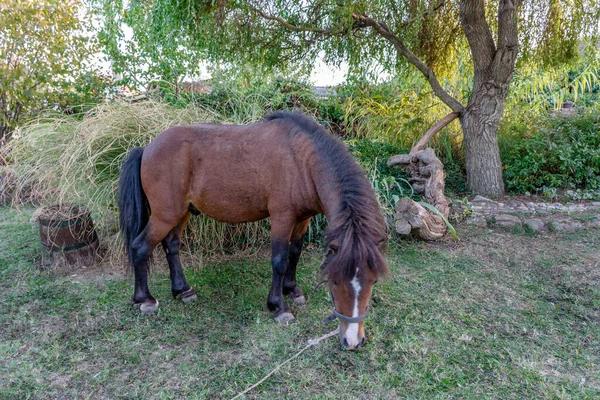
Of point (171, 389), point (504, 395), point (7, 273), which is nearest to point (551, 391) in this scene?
point (504, 395)

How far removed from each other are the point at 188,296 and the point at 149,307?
28 centimetres

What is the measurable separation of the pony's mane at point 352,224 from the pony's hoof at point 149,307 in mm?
1463

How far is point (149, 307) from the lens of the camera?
104 inches

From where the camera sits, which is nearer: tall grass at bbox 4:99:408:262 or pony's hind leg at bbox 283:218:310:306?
pony's hind leg at bbox 283:218:310:306

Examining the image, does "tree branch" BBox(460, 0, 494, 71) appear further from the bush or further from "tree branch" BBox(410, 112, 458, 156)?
the bush

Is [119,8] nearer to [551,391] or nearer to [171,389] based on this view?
[171,389]

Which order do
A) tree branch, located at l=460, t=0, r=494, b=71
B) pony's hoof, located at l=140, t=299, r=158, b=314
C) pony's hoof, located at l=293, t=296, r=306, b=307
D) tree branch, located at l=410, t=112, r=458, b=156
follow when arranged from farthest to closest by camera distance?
tree branch, located at l=410, t=112, r=458, b=156, tree branch, located at l=460, t=0, r=494, b=71, pony's hoof, located at l=293, t=296, r=306, b=307, pony's hoof, located at l=140, t=299, r=158, b=314

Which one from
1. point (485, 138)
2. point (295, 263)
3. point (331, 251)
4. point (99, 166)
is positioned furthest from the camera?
point (485, 138)

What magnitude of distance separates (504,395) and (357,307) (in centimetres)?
81

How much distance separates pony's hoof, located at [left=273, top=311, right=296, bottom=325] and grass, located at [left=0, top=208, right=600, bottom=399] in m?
0.06

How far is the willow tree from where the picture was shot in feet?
14.3

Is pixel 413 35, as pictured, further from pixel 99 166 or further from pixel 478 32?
pixel 99 166

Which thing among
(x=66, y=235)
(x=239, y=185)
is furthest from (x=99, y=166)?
(x=239, y=185)

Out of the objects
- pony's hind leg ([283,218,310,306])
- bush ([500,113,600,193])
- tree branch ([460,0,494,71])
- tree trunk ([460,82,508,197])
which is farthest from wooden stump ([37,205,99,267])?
bush ([500,113,600,193])
